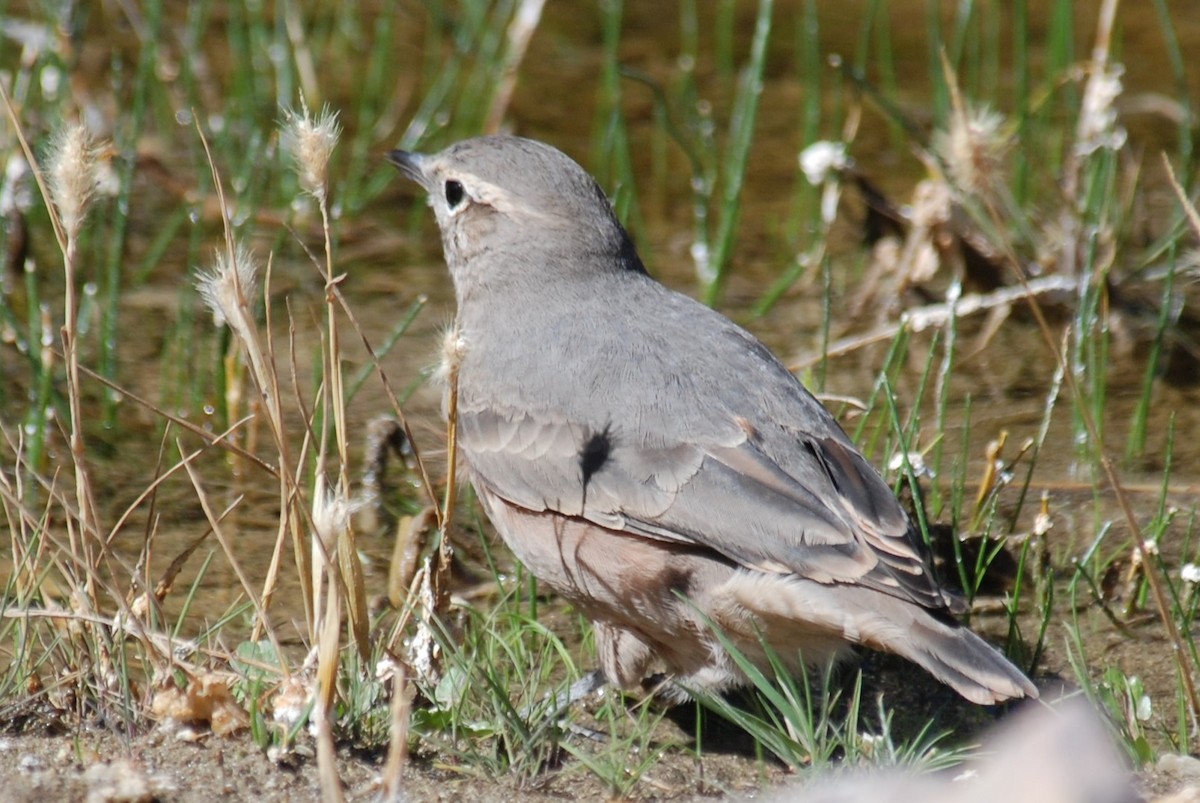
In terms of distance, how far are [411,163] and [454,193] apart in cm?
25

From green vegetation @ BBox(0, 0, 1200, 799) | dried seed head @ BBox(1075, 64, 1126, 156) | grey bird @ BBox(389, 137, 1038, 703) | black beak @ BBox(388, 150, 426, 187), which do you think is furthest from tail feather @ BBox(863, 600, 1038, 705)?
dried seed head @ BBox(1075, 64, 1126, 156)

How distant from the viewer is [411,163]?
17.8 feet

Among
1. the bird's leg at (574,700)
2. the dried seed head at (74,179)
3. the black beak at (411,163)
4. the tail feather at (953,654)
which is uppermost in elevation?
the dried seed head at (74,179)

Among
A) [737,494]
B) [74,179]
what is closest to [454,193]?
[737,494]

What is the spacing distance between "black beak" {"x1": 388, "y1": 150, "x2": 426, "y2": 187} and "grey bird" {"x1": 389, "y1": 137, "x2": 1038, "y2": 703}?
0.25 meters

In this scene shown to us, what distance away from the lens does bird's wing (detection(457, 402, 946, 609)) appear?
155 inches

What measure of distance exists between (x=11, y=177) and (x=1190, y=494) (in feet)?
14.8

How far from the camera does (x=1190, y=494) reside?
5434mm

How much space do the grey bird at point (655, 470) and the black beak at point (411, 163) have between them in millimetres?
248

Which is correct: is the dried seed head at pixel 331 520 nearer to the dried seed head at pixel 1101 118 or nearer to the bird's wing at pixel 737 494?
the bird's wing at pixel 737 494

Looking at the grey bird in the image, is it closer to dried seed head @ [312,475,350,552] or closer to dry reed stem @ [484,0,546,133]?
dried seed head @ [312,475,350,552]

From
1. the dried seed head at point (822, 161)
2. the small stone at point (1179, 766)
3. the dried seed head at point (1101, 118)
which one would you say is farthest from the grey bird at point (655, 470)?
the dried seed head at point (1101, 118)

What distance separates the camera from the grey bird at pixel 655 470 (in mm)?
3928

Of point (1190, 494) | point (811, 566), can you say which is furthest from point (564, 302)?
point (1190, 494)
